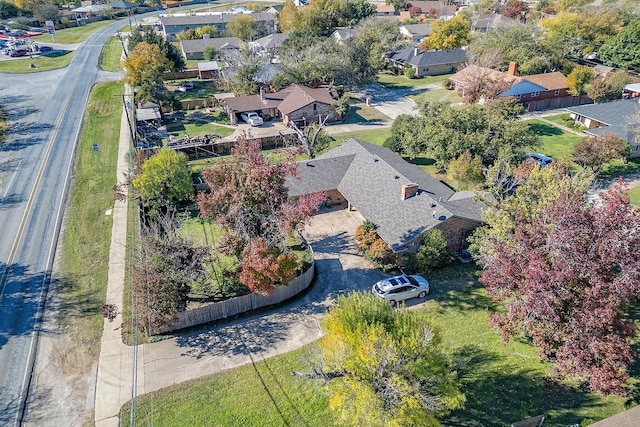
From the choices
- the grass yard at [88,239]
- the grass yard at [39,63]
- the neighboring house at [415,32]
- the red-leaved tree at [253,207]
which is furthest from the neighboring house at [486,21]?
the red-leaved tree at [253,207]

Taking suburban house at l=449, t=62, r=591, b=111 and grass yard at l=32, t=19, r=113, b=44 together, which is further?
grass yard at l=32, t=19, r=113, b=44

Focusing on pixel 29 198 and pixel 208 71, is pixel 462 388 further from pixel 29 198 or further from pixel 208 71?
pixel 208 71

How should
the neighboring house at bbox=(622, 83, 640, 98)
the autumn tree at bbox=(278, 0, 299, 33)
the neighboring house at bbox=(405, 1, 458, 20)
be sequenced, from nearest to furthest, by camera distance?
the neighboring house at bbox=(622, 83, 640, 98)
the autumn tree at bbox=(278, 0, 299, 33)
the neighboring house at bbox=(405, 1, 458, 20)

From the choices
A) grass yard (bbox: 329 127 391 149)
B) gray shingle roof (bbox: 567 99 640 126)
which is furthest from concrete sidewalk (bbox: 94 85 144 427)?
gray shingle roof (bbox: 567 99 640 126)

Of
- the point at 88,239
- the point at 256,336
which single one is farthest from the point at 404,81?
the point at 256,336

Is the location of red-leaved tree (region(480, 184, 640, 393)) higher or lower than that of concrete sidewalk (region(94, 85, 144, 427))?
higher

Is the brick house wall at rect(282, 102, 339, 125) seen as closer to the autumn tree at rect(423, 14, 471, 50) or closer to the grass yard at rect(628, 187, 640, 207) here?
the grass yard at rect(628, 187, 640, 207)
